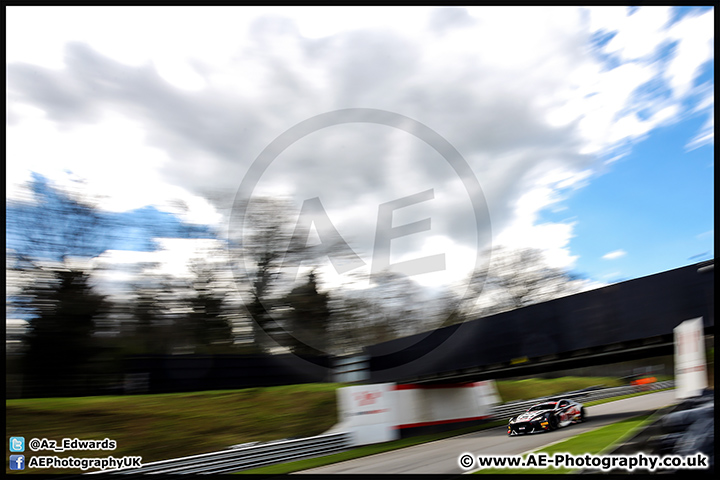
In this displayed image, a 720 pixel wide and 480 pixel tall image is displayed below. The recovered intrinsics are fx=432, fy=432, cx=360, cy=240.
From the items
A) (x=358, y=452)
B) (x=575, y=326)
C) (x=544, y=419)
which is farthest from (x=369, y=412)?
(x=575, y=326)

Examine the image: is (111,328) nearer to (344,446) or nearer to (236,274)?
(236,274)

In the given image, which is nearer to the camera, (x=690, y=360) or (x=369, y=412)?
(x=690, y=360)

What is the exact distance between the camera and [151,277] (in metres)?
15.2

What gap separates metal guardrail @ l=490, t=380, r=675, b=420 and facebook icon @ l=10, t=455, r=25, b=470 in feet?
55.8

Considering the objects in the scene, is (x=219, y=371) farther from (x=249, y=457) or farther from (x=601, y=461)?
(x=601, y=461)

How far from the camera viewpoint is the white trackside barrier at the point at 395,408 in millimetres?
15625

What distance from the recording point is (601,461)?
7652 mm

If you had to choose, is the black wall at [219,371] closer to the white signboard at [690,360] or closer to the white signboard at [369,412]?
the white signboard at [369,412]

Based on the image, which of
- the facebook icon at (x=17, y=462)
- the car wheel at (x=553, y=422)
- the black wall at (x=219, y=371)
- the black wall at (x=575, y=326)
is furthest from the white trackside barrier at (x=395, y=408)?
the facebook icon at (x=17, y=462)

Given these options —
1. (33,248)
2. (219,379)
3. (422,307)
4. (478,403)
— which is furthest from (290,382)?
(33,248)

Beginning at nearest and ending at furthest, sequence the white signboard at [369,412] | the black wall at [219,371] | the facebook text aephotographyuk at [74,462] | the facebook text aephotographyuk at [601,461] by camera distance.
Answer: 1. the facebook text aephotographyuk at [601,461]
2. the facebook text aephotographyuk at [74,462]
3. the black wall at [219,371]
4. the white signboard at [369,412]

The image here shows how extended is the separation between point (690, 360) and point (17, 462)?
1347 cm

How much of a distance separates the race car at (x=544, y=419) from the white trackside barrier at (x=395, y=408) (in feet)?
13.4

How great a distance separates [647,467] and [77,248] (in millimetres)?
16241
